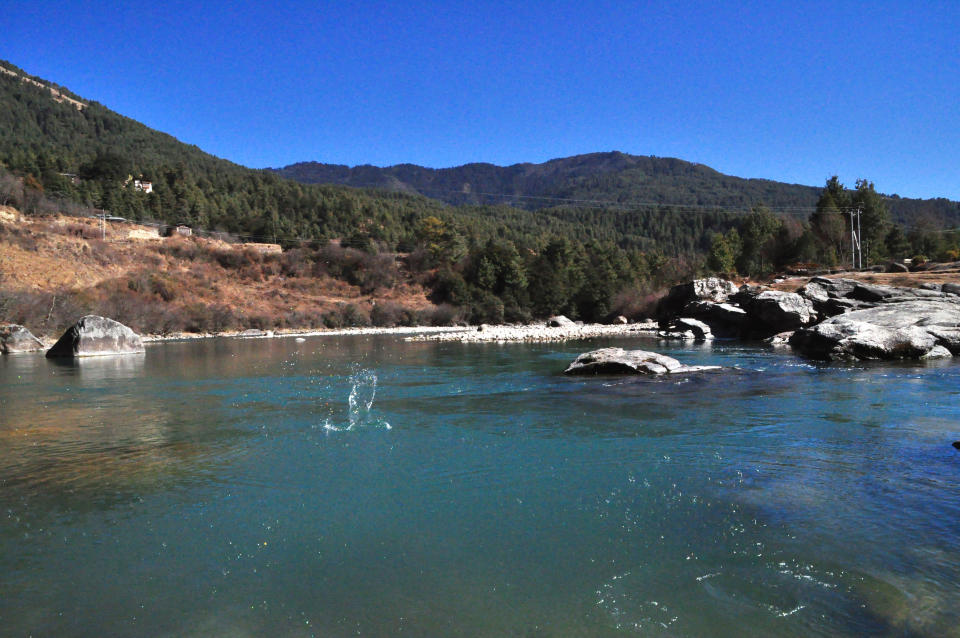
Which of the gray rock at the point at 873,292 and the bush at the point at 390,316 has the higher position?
the gray rock at the point at 873,292

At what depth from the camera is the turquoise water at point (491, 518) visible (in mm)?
4543

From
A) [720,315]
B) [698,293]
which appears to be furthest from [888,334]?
[698,293]

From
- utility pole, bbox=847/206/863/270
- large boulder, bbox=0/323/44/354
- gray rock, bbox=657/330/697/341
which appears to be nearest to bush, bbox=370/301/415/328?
gray rock, bbox=657/330/697/341

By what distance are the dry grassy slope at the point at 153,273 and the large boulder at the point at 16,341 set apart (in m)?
14.7

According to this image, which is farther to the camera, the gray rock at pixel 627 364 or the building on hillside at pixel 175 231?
the building on hillside at pixel 175 231

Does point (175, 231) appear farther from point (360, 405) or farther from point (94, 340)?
point (360, 405)

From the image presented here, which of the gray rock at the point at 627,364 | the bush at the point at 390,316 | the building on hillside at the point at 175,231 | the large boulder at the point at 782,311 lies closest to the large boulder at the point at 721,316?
the large boulder at the point at 782,311

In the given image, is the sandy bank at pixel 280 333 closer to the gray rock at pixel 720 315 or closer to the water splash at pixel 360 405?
the gray rock at pixel 720 315

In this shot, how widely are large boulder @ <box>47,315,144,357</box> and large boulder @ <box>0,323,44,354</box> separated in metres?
5.50

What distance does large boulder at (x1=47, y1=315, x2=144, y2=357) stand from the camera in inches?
1169

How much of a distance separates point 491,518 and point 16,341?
125ft

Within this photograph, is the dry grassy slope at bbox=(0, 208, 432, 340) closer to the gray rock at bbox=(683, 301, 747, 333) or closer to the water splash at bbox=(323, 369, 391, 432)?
the gray rock at bbox=(683, 301, 747, 333)

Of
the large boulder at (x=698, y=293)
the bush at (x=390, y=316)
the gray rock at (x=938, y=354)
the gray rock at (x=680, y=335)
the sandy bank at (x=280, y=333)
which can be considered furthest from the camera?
the bush at (x=390, y=316)

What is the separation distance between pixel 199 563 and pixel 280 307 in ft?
219
